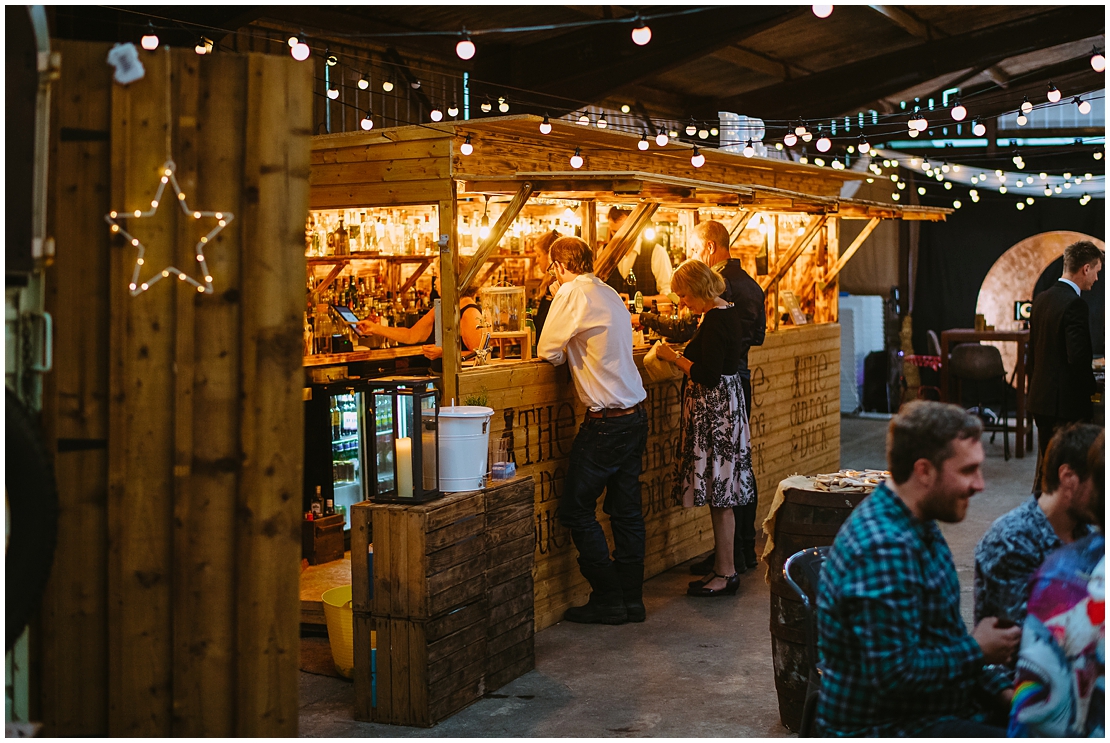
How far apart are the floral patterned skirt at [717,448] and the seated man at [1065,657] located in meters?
3.73

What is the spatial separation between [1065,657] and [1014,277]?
13980 mm

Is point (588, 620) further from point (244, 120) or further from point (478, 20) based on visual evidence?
point (478, 20)

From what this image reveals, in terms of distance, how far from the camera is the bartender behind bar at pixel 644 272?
7949mm

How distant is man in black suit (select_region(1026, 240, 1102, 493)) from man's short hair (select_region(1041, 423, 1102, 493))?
3.86 meters

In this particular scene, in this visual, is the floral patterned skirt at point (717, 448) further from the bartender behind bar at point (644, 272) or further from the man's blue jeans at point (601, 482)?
the bartender behind bar at point (644, 272)

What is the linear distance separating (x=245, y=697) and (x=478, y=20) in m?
7.41

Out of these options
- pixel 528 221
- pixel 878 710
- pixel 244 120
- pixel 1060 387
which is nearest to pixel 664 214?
pixel 528 221

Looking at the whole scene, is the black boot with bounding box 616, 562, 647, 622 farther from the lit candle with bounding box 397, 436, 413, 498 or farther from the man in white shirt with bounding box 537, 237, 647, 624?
the lit candle with bounding box 397, 436, 413, 498

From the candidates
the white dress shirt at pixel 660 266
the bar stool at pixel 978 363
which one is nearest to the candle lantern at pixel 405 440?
the white dress shirt at pixel 660 266

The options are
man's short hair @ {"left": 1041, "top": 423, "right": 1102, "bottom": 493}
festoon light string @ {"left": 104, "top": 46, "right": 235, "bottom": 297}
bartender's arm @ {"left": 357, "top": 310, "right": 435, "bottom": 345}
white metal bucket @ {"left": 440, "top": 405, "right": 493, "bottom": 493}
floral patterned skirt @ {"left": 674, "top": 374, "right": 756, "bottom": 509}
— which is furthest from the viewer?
bartender's arm @ {"left": 357, "top": 310, "right": 435, "bottom": 345}

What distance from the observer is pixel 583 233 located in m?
6.81

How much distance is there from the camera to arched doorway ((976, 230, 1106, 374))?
49.5ft

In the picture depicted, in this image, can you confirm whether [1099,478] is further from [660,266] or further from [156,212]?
[660,266]

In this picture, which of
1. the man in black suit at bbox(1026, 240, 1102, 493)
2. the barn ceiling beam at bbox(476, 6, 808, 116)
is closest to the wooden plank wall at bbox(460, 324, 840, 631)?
the man in black suit at bbox(1026, 240, 1102, 493)
